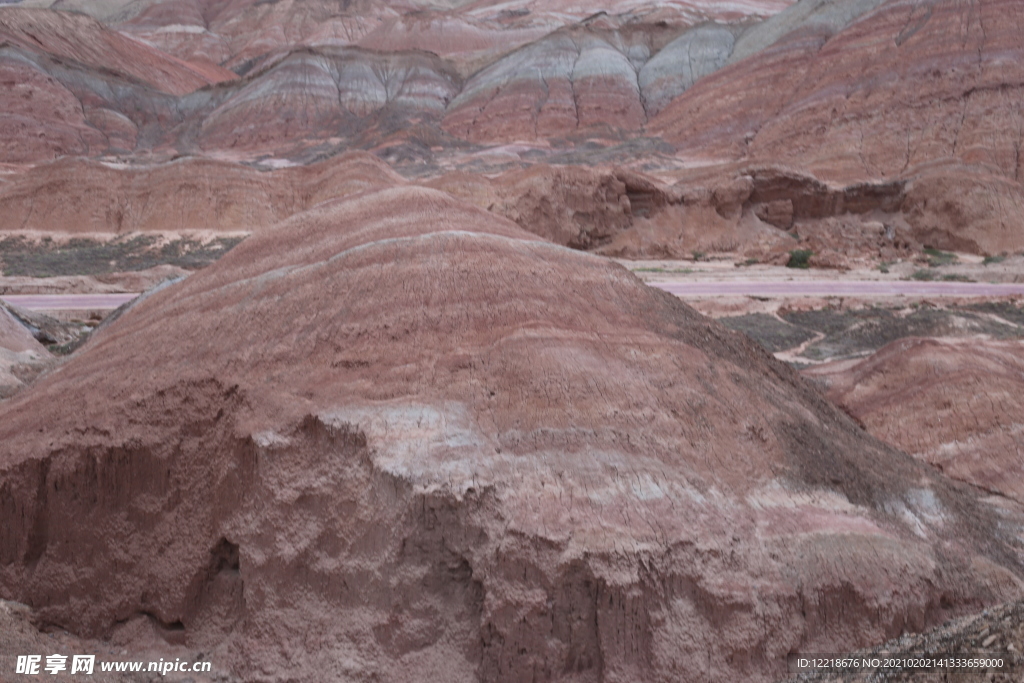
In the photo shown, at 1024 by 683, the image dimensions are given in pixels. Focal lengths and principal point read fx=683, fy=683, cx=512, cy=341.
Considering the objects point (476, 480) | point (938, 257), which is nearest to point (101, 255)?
point (476, 480)

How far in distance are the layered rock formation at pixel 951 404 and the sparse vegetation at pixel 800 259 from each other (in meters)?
13.2

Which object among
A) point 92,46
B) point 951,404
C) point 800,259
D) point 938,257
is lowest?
point 951,404

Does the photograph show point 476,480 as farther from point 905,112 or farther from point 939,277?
A: point 905,112

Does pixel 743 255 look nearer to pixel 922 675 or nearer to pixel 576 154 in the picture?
pixel 576 154

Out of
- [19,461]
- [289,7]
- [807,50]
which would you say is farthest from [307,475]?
[289,7]

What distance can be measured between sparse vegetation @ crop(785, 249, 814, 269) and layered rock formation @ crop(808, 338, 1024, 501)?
13222 millimetres

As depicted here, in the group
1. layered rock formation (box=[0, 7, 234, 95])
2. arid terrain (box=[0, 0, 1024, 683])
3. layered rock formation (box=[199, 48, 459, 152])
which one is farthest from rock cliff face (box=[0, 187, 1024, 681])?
layered rock formation (box=[0, 7, 234, 95])

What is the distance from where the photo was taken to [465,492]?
335 cm

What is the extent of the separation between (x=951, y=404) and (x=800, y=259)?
50.5ft

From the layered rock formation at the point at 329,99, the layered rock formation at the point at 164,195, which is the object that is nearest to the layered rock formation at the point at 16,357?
the layered rock formation at the point at 164,195

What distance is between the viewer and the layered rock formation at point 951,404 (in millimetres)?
5895

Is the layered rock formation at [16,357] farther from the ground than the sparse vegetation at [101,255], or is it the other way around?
the sparse vegetation at [101,255]

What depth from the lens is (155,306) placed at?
5570 mm

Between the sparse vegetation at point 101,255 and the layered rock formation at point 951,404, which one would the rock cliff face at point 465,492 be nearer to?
the layered rock formation at point 951,404
